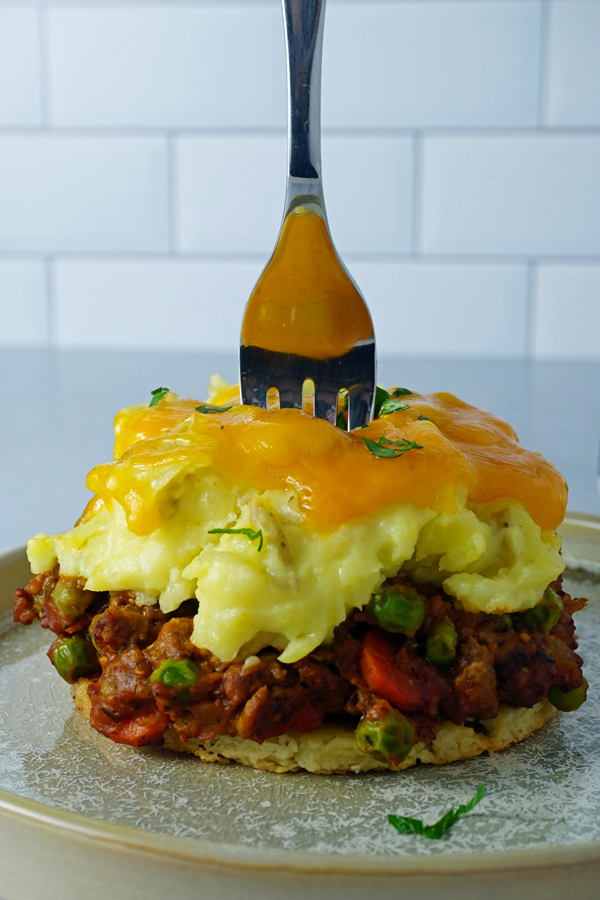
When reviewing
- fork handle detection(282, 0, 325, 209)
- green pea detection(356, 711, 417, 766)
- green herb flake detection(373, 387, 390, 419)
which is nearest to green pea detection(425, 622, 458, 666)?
green pea detection(356, 711, 417, 766)

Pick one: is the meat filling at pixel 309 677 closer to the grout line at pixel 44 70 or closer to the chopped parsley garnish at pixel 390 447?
the chopped parsley garnish at pixel 390 447

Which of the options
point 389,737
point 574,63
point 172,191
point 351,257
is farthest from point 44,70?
point 389,737

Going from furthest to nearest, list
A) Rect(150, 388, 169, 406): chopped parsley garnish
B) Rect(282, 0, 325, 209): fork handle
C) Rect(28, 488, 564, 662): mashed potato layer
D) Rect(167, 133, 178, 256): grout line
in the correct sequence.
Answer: Rect(167, 133, 178, 256): grout line, Rect(150, 388, 169, 406): chopped parsley garnish, Rect(282, 0, 325, 209): fork handle, Rect(28, 488, 564, 662): mashed potato layer

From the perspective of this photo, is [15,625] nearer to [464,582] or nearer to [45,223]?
[464,582]

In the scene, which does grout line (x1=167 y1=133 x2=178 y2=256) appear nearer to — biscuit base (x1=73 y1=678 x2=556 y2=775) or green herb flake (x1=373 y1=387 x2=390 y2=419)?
green herb flake (x1=373 y1=387 x2=390 y2=419)

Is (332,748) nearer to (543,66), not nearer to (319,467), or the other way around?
(319,467)

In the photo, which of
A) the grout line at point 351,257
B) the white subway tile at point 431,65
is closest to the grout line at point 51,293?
the grout line at point 351,257
